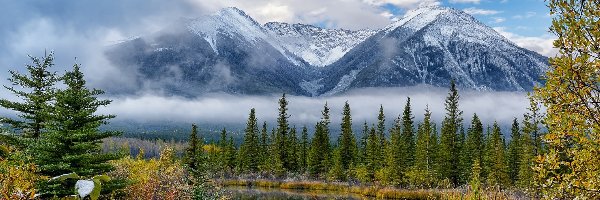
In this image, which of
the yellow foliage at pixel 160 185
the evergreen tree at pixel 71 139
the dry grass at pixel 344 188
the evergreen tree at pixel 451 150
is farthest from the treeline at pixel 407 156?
the evergreen tree at pixel 71 139

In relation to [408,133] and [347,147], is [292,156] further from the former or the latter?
[408,133]

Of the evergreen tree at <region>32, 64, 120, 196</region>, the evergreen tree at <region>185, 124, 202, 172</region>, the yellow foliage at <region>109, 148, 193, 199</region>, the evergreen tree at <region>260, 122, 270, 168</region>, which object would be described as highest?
the evergreen tree at <region>32, 64, 120, 196</region>

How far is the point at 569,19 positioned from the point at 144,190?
1839cm

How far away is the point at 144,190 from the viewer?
21719 millimetres

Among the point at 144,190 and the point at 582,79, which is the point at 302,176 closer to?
the point at 144,190

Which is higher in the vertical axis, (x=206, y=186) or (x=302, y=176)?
(x=206, y=186)

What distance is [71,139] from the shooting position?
20844 millimetres

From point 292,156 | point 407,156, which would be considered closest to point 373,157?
point 407,156

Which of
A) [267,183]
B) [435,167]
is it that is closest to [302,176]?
[267,183]

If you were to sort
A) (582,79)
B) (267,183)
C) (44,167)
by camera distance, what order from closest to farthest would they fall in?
1. (582,79)
2. (44,167)
3. (267,183)

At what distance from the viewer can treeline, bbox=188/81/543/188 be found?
64.2m

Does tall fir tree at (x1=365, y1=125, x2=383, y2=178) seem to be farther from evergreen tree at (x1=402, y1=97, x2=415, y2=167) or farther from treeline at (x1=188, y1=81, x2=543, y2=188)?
evergreen tree at (x1=402, y1=97, x2=415, y2=167)

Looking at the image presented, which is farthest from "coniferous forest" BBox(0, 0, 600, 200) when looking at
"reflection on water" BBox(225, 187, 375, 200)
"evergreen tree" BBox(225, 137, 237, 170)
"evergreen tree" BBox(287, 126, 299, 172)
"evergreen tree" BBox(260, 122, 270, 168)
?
"evergreen tree" BBox(225, 137, 237, 170)

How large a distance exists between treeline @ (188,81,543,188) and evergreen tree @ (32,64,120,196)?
32886mm
